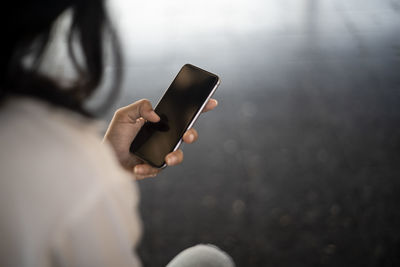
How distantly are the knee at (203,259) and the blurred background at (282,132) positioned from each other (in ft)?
2.08

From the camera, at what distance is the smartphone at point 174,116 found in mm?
974

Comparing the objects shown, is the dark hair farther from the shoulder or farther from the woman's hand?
the woman's hand

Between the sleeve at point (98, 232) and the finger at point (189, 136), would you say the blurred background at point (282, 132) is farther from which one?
the sleeve at point (98, 232)

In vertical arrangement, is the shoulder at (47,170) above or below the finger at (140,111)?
above

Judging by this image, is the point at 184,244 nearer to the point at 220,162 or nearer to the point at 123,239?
the point at 220,162

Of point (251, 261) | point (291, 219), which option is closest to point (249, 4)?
point (291, 219)

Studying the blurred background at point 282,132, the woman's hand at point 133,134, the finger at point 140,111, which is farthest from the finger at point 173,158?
the blurred background at point 282,132

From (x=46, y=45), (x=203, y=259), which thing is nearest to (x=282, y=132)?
(x=203, y=259)

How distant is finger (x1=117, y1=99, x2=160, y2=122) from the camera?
95 centimetres

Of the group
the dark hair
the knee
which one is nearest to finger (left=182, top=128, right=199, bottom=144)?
the knee

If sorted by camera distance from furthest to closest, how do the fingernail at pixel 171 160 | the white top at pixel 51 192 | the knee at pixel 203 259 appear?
1. the fingernail at pixel 171 160
2. the knee at pixel 203 259
3. the white top at pixel 51 192

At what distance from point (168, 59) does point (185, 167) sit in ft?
2.41

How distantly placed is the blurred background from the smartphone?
0.52m

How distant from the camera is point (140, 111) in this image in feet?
3.16
